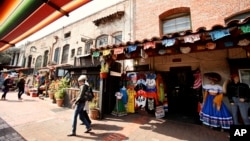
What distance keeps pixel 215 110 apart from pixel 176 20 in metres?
5.42

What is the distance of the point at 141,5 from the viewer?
9352mm

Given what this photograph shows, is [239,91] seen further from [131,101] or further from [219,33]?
[131,101]

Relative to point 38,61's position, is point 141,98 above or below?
below

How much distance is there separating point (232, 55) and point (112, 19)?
8080 mm

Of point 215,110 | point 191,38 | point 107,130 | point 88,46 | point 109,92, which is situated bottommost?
point 107,130

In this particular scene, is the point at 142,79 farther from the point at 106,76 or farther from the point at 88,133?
the point at 88,133

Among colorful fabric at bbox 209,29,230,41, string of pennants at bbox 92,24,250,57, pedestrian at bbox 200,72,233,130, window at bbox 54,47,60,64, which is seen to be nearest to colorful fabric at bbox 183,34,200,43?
string of pennants at bbox 92,24,250,57

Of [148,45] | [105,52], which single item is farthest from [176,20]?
[105,52]

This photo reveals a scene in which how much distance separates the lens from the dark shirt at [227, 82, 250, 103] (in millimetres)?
4785

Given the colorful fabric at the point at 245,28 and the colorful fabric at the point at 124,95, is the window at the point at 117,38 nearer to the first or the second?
the colorful fabric at the point at 124,95

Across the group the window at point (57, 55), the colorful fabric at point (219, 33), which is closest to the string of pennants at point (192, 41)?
the colorful fabric at point (219, 33)

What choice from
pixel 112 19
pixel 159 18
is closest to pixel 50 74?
pixel 112 19

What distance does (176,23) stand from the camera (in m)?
8.18

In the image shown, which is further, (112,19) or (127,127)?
(112,19)
